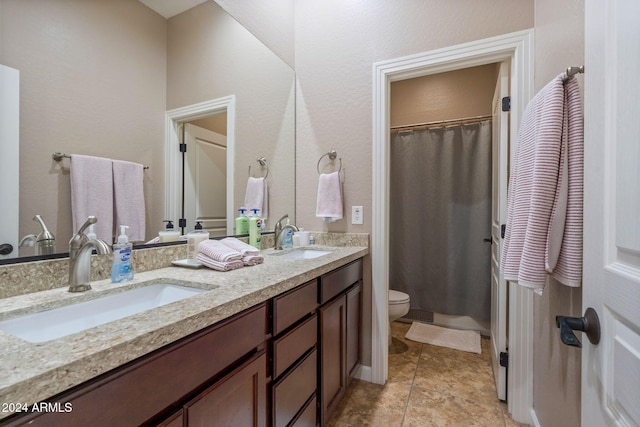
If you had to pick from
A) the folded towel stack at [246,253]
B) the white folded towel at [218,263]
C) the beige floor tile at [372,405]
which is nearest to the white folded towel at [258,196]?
the folded towel stack at [246,253]

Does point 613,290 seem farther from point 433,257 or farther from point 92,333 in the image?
point 433,257

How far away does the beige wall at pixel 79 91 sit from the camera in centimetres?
85

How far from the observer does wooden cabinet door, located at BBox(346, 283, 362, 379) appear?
1.59 metres

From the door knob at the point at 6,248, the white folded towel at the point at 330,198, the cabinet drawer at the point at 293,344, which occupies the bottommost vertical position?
the cabinet drawer at the point at 293,344

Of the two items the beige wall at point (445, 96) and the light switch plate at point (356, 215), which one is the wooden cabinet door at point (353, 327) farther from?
the beige wall at point (445, 96)

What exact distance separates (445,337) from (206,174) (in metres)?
2.32

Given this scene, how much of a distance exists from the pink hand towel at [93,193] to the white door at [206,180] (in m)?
0.36

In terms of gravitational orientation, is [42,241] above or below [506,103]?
below

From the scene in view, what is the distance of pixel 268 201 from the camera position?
1944 millimetres

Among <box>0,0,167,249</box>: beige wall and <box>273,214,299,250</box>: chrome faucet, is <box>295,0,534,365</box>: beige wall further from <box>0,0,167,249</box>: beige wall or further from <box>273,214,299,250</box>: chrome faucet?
<box>0,0,167,249</box>: beige wall

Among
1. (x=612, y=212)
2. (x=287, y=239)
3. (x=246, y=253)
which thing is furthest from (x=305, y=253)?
(x=612, y=212)

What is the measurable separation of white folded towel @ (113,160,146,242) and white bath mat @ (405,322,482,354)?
2.25m

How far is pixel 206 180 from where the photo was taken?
1520 millimetres

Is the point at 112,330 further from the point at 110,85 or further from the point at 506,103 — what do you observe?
the point at 506,103
